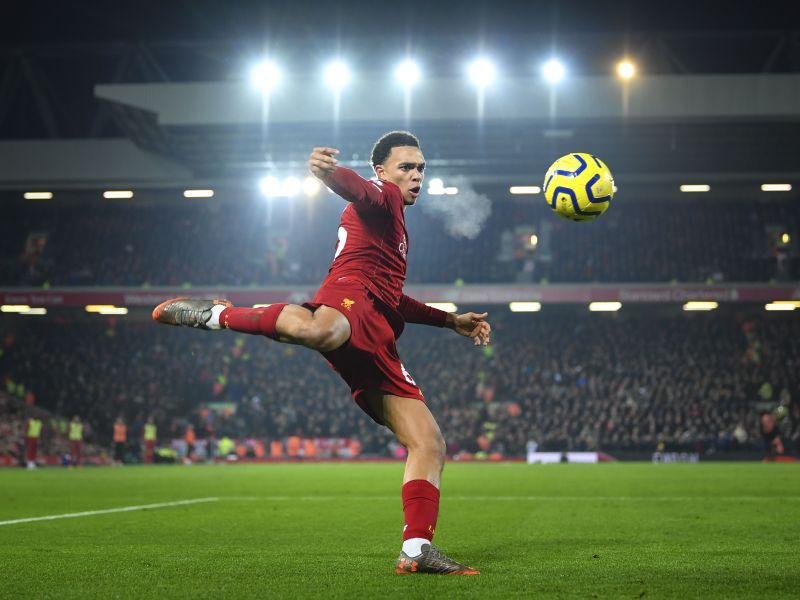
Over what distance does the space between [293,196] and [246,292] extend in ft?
13.9

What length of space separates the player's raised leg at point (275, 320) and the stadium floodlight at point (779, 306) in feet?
98.3

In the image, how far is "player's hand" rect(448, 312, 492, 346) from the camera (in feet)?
20.5

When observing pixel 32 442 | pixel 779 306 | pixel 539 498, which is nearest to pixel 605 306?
pixel 779 306

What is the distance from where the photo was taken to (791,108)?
1112 inches

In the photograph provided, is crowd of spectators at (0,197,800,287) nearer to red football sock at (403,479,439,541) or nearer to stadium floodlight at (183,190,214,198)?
stadium floodlight at (183,190,214,198)

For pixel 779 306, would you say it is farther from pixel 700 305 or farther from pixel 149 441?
pixel 149 441

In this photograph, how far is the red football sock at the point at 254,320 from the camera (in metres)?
5.22

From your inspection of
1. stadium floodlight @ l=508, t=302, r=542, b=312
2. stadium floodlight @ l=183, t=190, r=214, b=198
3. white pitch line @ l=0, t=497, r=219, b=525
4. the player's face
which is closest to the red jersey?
the player's face

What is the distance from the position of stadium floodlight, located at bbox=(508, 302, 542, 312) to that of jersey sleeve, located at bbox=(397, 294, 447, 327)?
89.3ft

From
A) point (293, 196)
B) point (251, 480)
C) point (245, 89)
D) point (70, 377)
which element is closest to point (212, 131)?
point (245, 89)

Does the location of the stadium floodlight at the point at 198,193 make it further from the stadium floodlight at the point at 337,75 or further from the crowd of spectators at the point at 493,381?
the stadium floodlight at the point at 337,75

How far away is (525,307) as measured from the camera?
34344 millimetres

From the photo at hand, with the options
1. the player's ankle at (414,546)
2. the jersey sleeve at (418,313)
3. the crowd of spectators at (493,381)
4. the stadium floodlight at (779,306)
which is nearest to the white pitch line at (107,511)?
the jersey sleeve at (418,313)

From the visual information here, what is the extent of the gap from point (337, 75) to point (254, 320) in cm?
2490
